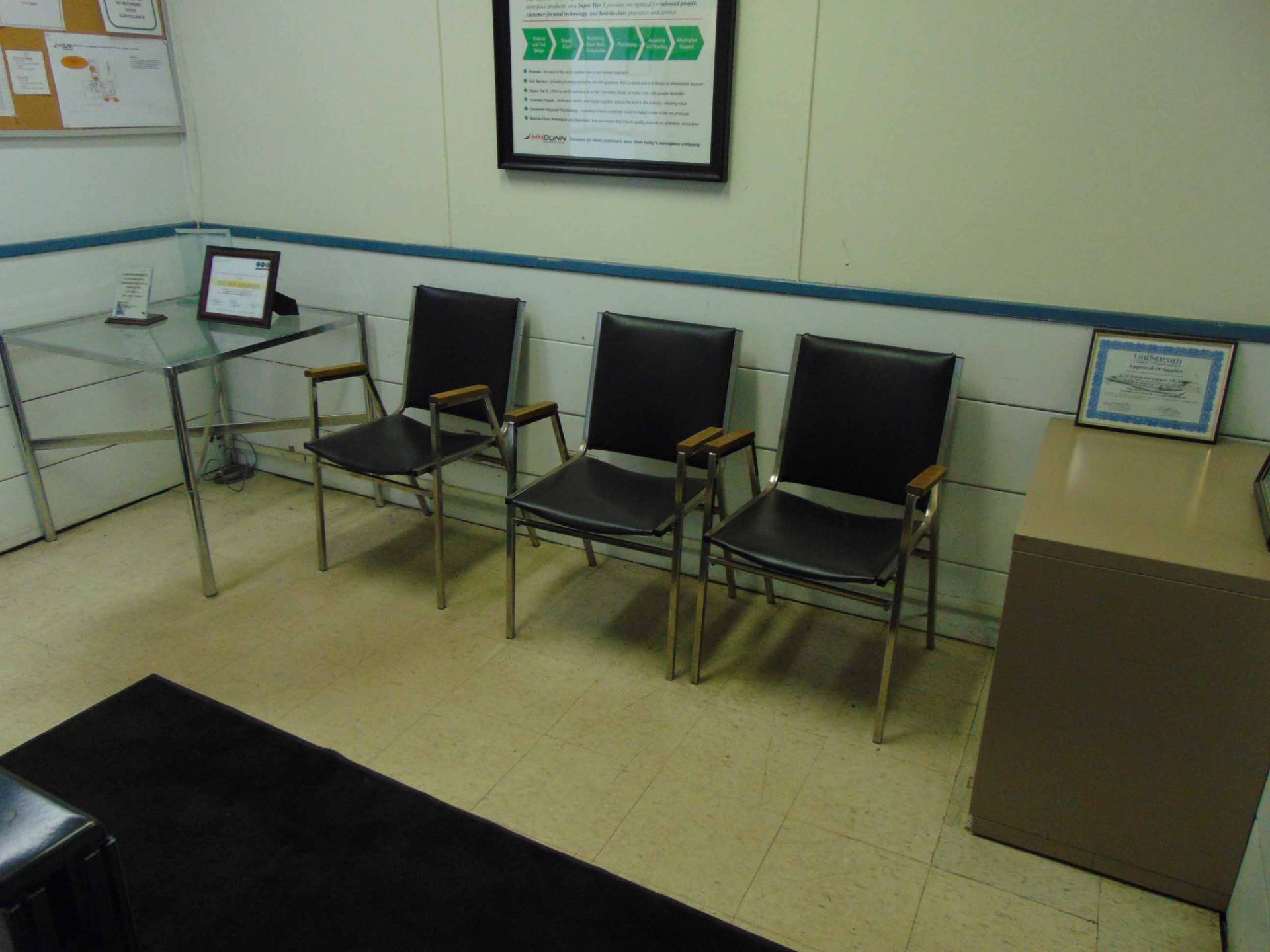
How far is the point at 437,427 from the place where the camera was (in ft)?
9.27

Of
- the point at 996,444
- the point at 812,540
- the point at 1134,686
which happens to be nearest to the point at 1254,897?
the point at 1134,686

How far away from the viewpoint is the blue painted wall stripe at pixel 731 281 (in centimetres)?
230

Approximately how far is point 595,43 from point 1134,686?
7.17 ft

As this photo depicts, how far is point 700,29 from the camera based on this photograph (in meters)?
2.58

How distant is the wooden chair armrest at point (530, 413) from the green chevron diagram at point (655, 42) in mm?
1047

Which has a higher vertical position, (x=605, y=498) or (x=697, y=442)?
(x=697, y=442)

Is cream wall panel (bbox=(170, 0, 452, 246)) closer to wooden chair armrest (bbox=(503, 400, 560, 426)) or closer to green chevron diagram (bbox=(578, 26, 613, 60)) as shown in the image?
green chevron diagram (bbox=(578, 26, 613, 60))

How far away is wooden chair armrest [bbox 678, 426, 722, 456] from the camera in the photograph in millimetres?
2428

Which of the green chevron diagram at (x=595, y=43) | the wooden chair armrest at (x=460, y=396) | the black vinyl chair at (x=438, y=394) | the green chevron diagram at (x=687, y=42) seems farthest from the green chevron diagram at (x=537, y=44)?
the wooden chair armrest at (x=460, y=396)

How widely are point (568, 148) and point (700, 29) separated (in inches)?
21.0

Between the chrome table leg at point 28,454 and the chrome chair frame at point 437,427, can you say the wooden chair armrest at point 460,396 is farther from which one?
the chrome table leg at point 28,454

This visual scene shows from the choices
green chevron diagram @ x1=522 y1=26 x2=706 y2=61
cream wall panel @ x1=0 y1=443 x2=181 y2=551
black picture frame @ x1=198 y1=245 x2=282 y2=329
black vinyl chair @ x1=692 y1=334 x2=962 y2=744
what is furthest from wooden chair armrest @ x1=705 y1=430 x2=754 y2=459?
cream wall panel @ x1=0 y1=443 x2=181 y2=551

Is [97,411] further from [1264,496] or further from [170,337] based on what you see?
[1264,496]

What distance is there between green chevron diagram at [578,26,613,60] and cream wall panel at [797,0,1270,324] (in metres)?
0.63
